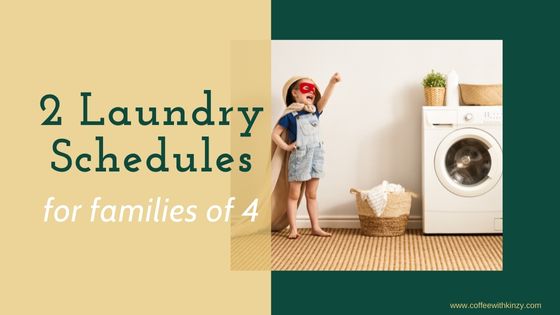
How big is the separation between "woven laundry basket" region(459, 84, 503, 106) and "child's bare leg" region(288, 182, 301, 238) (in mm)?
1284

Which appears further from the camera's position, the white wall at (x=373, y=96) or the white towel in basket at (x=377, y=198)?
the white wall at (x=373, y=96)

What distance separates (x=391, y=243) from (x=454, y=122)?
2.99 feet

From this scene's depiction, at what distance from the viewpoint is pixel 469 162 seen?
16.9 feet

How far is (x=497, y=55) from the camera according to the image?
5332mm

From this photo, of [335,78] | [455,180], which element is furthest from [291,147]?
[455,180]

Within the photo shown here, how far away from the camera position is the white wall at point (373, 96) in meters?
5.38

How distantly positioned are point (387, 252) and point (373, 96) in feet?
4.57

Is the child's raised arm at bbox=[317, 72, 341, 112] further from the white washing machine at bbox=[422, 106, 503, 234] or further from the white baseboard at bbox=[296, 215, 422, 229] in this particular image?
the white baseboard at bbox=[296, 215, 422, 229]

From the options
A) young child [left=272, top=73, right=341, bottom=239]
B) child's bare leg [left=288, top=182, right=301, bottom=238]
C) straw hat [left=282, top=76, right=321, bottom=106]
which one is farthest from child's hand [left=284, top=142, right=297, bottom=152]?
straw hat [left=282, top=76, right=321, bottom=106]

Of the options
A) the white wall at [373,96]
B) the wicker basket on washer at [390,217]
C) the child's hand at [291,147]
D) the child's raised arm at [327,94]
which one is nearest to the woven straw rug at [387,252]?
the wicker basket on washer at [390,217]

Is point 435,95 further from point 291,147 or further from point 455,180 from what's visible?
point 291,147

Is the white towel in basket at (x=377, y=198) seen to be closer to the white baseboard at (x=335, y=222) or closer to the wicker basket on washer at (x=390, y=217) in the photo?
the wicker basket on washer at (x=390, y=217)

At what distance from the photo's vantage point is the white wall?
17.6 feet

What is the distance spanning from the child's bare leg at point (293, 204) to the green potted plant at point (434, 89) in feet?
3.43
